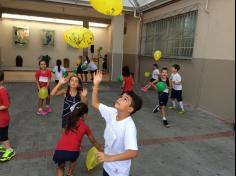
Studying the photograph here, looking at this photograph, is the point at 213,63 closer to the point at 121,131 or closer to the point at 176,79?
the point at 176,79

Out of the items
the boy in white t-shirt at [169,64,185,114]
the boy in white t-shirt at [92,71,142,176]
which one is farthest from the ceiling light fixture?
the boy in white t-shirt at [92,71,142,176]

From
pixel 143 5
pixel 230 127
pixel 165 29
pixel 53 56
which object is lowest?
pixel 230 127

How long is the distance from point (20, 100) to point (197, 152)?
5145 millimetres

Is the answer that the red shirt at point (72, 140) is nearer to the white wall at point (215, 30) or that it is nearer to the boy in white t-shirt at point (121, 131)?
the boy in white t-shirt at point (121, 131)

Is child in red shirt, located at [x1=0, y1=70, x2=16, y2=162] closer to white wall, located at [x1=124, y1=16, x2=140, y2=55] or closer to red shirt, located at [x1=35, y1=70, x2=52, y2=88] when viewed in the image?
red shirt, located at [x1=35, y1=70, x2=52, y2=88]

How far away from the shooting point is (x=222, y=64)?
5902mm

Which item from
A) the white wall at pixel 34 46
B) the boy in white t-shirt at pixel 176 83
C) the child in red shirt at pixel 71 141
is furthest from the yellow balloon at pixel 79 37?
the white wall at pixel 34 46

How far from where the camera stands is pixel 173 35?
813 cm

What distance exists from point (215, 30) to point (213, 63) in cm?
86

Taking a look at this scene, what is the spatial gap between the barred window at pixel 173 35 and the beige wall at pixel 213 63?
0.30m

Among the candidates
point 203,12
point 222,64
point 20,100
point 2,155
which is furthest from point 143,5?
point 2,155

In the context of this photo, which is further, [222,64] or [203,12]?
[203,12]

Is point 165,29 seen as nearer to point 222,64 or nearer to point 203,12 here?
point 203,12

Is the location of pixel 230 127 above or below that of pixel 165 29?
below
